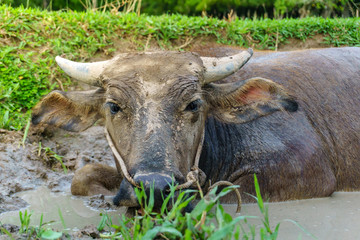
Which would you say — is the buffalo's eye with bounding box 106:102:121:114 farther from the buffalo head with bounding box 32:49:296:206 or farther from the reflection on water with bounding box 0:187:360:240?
the reflection on water with bounding box 0:187:360:240

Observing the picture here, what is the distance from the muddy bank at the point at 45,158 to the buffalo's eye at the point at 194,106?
5.81 ft

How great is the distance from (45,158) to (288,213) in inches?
112

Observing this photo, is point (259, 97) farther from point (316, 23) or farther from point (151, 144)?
point (316, 23)

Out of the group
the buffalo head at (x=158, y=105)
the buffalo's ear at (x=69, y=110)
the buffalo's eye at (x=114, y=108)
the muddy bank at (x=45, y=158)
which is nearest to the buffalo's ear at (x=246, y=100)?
the buffalo head at (x=158, y=105)

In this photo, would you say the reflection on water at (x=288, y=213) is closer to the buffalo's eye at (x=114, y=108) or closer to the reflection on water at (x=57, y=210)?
the reflection on water at (x=57, y=210)

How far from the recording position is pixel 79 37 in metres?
7.65

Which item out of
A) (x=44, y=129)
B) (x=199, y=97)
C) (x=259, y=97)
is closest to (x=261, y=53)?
(x=259, y=97)

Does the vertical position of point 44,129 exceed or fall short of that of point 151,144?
it falls short

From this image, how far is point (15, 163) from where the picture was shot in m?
5.76

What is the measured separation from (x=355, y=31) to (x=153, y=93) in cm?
669

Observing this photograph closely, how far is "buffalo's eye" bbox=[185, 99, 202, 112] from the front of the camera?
4.27 metres

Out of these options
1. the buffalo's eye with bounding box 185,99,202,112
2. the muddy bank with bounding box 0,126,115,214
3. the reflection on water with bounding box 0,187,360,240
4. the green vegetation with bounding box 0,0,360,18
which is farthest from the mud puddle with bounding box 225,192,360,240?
the green vegetation with bounding box 0,0,360,18

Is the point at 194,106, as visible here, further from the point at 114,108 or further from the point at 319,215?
the point at 319,215

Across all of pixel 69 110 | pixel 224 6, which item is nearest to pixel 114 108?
pixel 69 110
